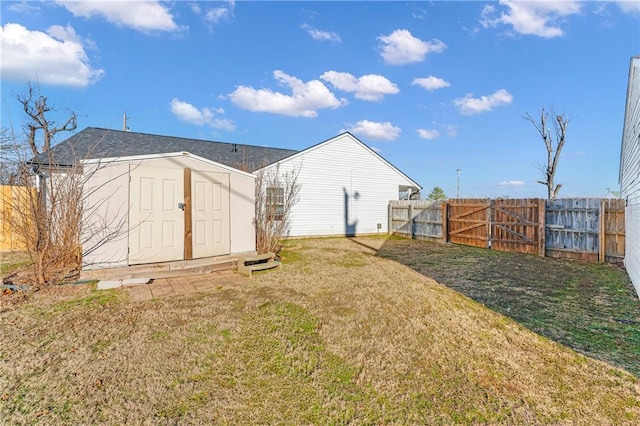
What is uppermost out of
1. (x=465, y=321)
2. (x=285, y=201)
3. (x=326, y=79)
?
(x=326, y=79)

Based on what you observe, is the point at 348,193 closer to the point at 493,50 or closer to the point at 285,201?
the point at 285,201

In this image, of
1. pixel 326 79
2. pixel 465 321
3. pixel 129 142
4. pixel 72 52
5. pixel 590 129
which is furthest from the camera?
pixel 326 79

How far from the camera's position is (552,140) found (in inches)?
670

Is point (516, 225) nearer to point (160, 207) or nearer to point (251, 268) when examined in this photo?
point (251, 268)

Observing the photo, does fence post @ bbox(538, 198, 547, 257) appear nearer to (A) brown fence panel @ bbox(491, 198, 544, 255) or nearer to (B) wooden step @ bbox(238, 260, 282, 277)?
(A) brown fence panel @ bbox(491, 198, 544, 255)

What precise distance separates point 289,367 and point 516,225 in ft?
32.9

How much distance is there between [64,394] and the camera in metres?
2.21

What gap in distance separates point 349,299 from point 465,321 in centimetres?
164

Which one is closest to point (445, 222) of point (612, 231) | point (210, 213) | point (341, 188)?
point (341, 188)

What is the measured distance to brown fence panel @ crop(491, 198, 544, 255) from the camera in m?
9.37

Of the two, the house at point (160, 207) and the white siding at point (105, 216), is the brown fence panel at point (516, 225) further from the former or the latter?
the white siding at point (105, 216)

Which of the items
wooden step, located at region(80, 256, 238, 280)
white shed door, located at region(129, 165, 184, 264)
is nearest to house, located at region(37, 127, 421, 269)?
white shed door, located at region(129, 165, 184, 264)

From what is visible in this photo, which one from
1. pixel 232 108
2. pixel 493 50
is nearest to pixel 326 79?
pixel 232 108

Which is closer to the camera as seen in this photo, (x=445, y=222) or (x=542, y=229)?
(x=542, y=229)
